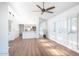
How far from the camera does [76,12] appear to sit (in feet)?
18.1

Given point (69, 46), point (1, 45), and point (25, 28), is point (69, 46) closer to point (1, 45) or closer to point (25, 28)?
point (1, 45)

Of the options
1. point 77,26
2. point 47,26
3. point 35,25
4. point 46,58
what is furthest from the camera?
point 35,25

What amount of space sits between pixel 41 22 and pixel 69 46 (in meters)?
6.60

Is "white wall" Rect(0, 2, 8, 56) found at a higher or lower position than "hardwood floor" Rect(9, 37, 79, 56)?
higher

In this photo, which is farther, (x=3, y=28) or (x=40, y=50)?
(x=40, y=50)

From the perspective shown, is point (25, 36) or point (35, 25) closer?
point (25, 36)

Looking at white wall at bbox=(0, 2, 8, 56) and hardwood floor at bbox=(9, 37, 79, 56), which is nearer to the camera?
white wall at bbox=(0, 2, 8, 56)

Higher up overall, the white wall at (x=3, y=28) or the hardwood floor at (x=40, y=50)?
the white wall at (x=3, y=28)

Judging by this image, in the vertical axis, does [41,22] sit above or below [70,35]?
above

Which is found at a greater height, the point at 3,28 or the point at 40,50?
the point at 3,28

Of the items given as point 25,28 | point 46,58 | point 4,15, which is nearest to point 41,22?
point 25,28

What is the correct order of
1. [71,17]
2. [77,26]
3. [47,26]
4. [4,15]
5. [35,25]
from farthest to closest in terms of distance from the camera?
[35,25], [47,26], [71,17], [77,26], [4,15]

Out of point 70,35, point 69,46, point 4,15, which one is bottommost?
point 69,46

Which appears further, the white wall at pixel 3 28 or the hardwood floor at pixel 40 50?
the hardwood floor at pixel 40 50
